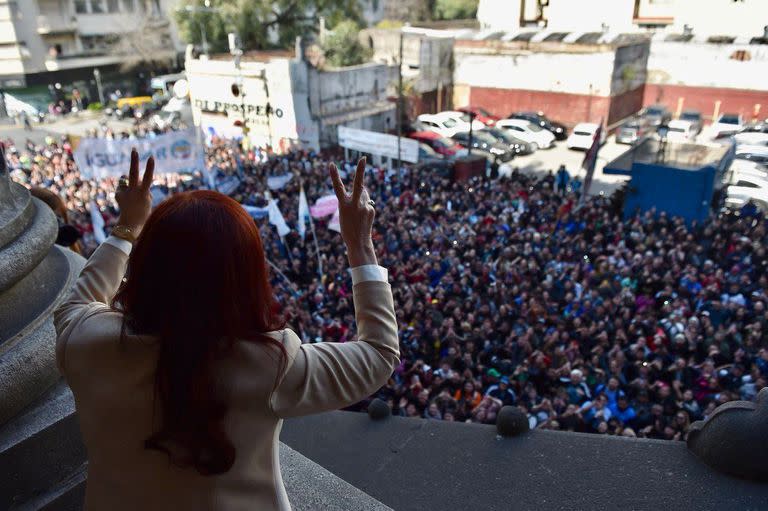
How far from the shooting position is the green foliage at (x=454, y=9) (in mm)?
51875

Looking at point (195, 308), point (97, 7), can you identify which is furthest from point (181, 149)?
point (97, 7)

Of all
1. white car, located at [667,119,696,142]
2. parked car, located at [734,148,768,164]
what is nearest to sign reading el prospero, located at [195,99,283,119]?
white car, located at [667,119,696,142]

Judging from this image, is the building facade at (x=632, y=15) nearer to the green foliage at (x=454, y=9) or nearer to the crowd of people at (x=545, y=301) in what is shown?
the green foliage at (x=454, y=9)

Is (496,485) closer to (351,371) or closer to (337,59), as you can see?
(351,371)

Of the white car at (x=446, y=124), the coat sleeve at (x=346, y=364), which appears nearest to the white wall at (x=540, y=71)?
the white car at (x=446, y=124)

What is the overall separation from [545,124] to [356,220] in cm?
2716

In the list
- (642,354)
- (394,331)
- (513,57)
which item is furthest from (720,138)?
(394,331)

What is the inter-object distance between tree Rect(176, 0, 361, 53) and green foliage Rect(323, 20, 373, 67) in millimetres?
6472

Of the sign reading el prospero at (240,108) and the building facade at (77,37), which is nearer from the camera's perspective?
the sign reading el prospero at (240,108)

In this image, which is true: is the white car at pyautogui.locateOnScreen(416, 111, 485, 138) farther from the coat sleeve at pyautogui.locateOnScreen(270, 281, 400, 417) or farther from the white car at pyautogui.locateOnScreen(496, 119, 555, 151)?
the coat sleeve at pyautogui.locateOnScreen(270, 281, 400, 417)

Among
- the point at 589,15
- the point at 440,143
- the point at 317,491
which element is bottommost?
the point at 440,143

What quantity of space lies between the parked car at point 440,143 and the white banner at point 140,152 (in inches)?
417

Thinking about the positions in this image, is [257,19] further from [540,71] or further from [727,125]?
[727,125]

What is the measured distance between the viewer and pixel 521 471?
3.47m
